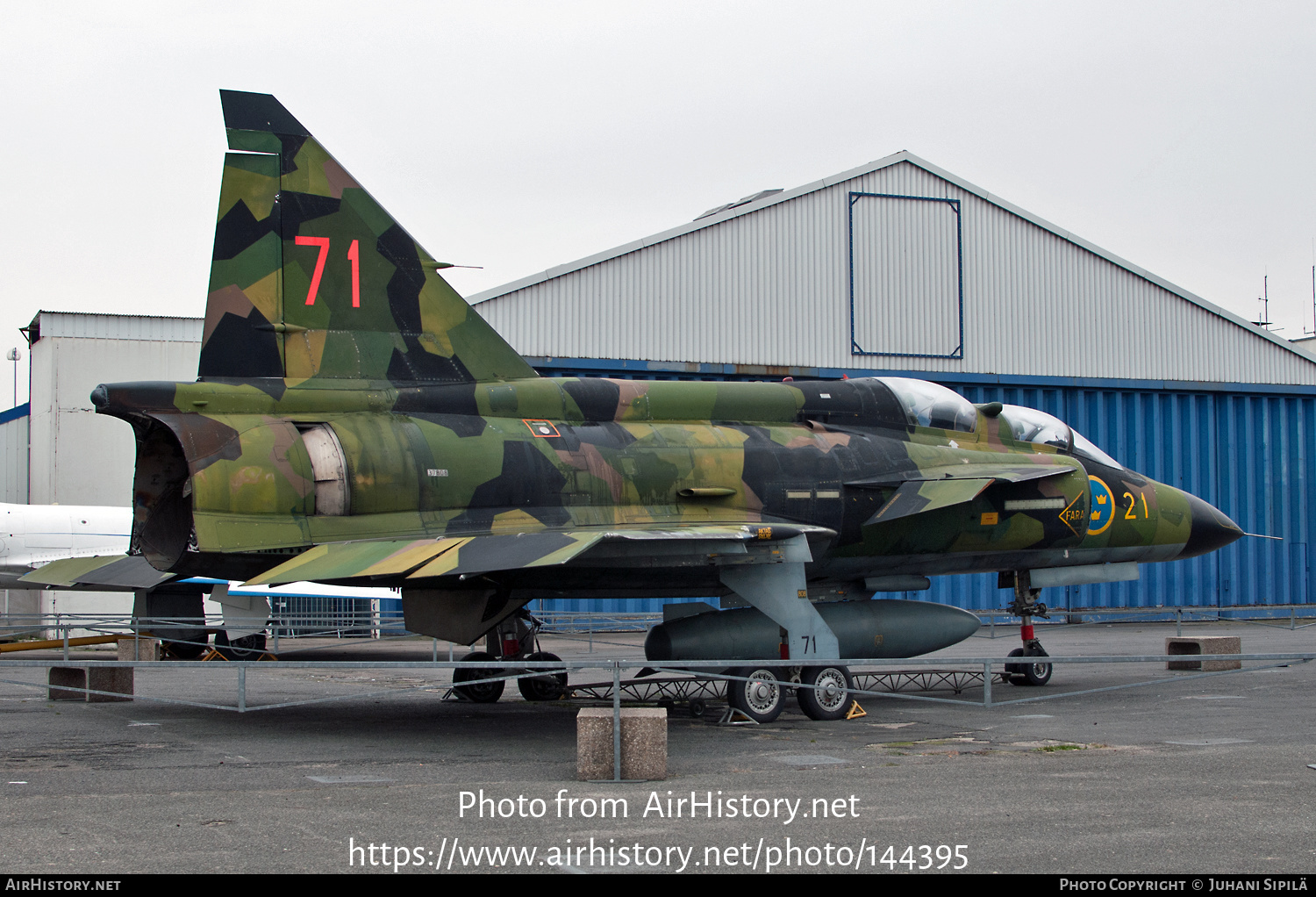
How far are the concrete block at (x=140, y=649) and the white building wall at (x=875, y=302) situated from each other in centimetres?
1003

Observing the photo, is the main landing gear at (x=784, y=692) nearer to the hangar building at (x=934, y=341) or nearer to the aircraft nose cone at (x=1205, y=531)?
the aircraft nose cone at (x=1205, y=531)

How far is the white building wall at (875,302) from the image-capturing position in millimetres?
26359

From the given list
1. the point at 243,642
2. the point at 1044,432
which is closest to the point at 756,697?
the point at 1044,432

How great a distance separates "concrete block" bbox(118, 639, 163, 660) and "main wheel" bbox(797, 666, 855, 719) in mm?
11292

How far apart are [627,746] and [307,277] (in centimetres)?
586

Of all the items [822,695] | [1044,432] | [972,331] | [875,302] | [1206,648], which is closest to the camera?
[822,695]

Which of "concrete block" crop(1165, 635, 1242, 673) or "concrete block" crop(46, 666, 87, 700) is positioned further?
"concrete block" crop(1165, 635, 1242, 673)

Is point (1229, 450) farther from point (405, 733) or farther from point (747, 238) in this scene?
point (405, 733)

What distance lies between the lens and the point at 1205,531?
1514 cm

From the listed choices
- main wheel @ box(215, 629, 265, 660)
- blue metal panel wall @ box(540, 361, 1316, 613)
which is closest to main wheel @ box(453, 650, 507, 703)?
main wheel @ box(215, 629, 265, 660)

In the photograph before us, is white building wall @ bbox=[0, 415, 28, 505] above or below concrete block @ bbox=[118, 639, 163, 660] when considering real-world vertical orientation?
above

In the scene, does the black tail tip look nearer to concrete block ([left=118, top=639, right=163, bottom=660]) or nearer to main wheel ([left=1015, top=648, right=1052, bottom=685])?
concrete block ([left=118, top=639, right=163, bottom=660])

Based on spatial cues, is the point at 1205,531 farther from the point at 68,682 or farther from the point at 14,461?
the point at 14,461

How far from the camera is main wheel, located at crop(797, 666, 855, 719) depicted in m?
11.6
